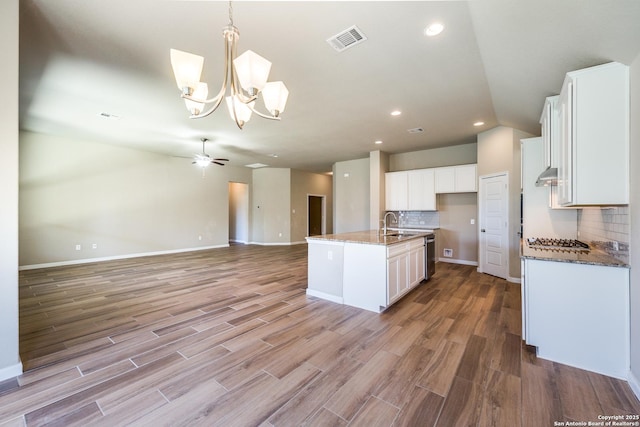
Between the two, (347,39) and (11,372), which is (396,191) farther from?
(11,372)

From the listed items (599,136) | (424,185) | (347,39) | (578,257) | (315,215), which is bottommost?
(578,257)

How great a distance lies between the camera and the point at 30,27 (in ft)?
7.38

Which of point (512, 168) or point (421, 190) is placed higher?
point (512, 168)

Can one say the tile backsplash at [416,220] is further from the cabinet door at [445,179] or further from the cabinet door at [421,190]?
Result: the cabinet door at [445,179]

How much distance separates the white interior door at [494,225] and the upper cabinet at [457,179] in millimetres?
342

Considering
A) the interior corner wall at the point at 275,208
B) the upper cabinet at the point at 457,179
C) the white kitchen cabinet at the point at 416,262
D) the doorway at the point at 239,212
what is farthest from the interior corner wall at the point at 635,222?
the doorway at the point at 239,212

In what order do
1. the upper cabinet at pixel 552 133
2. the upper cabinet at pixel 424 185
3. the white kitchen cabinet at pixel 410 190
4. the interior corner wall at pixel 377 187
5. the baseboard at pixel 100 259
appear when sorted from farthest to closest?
the interior corner wall at pixel 377 187, the white kitchen cabinet at pixel 410 190, the upper cabinet at pixel 424 185, the baseboard at pixel 100 259, the upper cabinet at pixel 552 133

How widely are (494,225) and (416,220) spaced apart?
6.52 ft

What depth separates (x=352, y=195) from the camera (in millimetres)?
8016

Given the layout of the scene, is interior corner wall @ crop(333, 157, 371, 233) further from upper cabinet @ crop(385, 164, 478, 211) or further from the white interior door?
the white interior door

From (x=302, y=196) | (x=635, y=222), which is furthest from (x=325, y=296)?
(x=302, y=196)

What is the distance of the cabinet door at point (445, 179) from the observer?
5.88 metres

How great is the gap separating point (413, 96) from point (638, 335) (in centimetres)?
323

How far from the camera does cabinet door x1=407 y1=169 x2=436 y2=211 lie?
6211 millimetres
